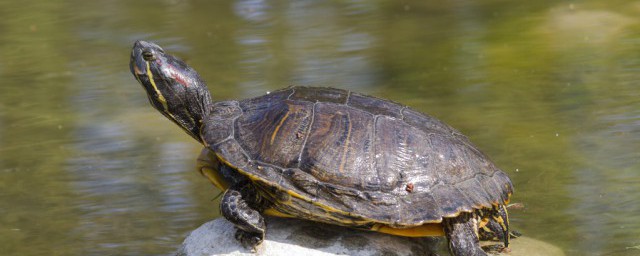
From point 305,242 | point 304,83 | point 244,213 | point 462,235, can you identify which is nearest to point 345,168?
point 305,242

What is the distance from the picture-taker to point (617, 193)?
231 inches

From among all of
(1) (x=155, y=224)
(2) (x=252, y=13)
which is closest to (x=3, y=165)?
(1) (x=155, y=224)

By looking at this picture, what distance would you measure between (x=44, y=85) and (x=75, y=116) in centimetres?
108

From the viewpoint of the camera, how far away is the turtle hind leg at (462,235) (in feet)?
14.3

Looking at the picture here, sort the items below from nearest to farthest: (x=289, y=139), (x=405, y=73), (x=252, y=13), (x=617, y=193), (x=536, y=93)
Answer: (x=289, y=139) < (x=617, y=193) < (x=536, y=93) < (x=405, y=73) < (x=252, y=13)

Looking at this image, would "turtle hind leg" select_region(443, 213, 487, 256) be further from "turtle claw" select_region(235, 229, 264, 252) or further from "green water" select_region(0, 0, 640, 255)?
"green water" select_region(0, 0, 640, 255)

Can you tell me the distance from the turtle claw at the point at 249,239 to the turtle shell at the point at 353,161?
20 cm

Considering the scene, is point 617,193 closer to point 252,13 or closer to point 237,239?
point 237,239

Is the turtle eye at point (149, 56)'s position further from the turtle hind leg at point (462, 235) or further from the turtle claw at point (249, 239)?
the turtle hind leg at point (462, 235)

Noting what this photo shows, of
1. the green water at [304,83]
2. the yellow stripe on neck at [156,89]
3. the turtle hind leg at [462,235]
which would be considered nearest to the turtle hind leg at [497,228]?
the turtle hind leg at [462,235]

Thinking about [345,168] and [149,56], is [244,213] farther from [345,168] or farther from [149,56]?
[149,56]

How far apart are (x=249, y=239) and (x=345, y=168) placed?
63cm

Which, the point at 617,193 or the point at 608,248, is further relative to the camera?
the point at 617,193

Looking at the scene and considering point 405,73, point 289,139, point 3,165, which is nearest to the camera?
point 289,139
